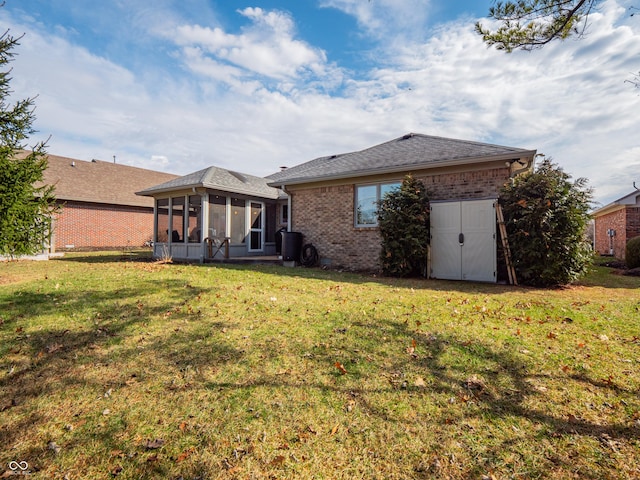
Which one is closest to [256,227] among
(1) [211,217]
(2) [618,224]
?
(1) [211,217]

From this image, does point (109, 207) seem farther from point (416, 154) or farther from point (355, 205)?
point (416, 154)

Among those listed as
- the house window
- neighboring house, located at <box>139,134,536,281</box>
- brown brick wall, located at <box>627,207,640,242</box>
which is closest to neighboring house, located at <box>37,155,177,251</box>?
neighboring house, located at <box>139,134,536,281</box>

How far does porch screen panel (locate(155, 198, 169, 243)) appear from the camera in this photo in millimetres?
14227

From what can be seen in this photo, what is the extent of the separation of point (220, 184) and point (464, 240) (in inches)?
369

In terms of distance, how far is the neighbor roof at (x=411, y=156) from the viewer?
8523 mm

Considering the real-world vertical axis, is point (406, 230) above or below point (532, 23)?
below

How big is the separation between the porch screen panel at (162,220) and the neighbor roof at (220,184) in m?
0.57

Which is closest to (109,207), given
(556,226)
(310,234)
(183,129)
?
(183,129)

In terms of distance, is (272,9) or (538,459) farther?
(272,9)

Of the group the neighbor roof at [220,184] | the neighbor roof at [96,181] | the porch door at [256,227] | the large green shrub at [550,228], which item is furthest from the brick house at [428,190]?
the neighbor roof at [96,181]

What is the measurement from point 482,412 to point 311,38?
1051 centimetres

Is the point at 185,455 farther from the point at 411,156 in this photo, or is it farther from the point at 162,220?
the point at 162,220

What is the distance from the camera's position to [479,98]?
32.2 feet

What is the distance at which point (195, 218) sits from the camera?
13164 millimetres
